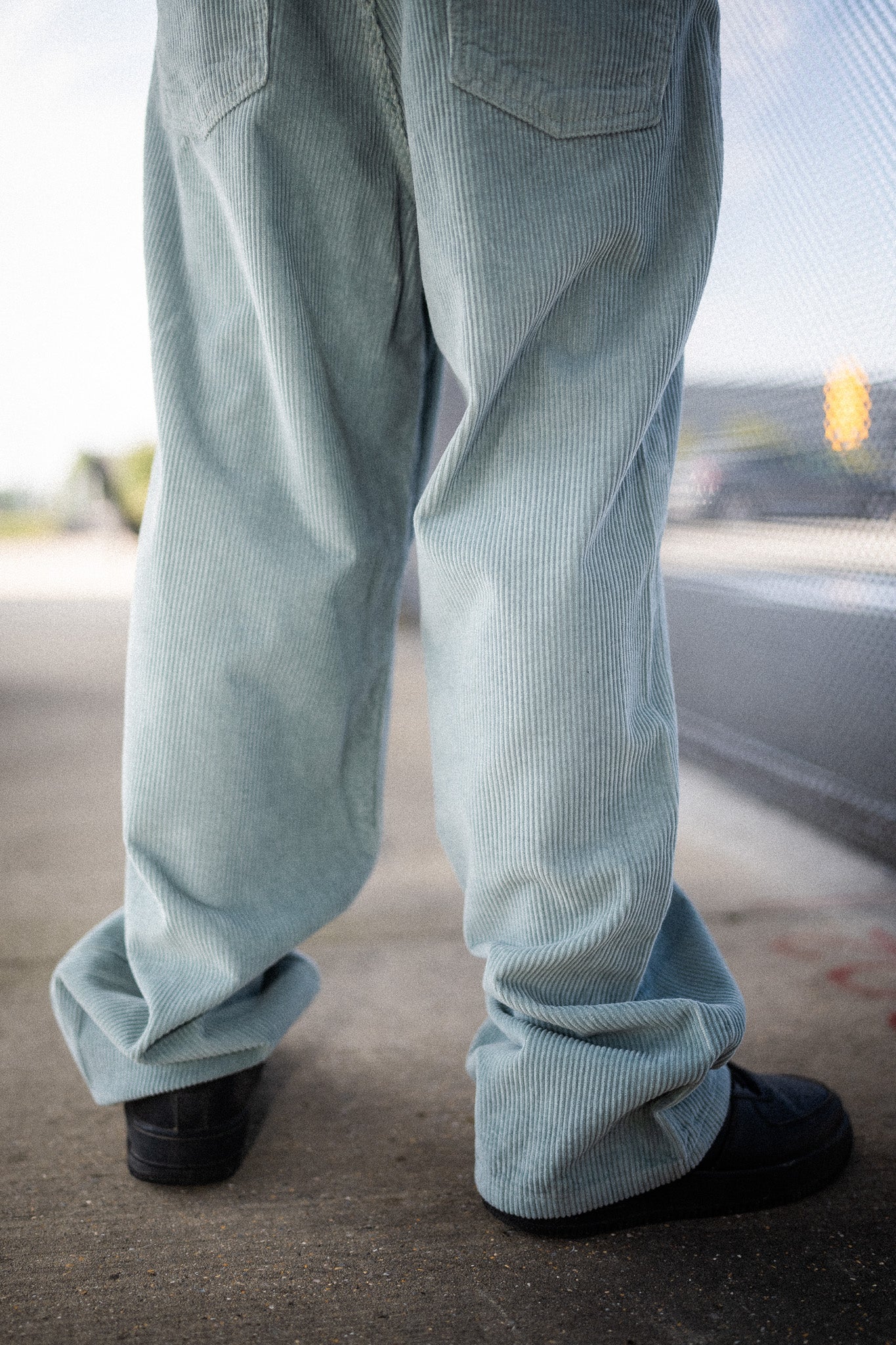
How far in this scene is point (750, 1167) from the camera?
668 millimetres

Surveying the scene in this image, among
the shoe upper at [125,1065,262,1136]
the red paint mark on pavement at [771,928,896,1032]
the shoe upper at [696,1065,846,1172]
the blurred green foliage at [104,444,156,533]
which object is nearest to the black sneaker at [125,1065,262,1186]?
the shoe upper at [125,1065,262,1136]

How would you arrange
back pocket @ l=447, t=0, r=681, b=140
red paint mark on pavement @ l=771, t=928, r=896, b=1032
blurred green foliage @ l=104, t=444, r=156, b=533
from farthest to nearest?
blurred green foliage @ l=104, t=444, r=156, b=533 → red paint mark on pavement @ l=771, t=928, r=896, b=1032 → back pocket @ l=447, t=0, r=681, b=140

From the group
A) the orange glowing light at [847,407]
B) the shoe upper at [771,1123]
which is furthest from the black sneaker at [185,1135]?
the orange glowing light at [847,407]

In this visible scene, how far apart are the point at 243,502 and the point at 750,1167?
59cm

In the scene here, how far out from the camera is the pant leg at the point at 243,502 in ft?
2.08

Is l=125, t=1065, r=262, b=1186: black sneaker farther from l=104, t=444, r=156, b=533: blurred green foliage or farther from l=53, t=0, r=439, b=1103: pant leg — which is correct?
l=104, t=444, r=156, b=533: blurred green foliage

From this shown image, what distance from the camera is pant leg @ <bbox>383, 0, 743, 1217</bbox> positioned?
1.86 feet

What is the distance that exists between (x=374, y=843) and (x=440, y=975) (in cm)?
37

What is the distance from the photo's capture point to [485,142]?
22.3 inches

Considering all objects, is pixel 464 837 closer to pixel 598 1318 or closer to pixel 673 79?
pixel 598 1318

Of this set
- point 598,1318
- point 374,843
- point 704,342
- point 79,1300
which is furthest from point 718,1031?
point 704,342

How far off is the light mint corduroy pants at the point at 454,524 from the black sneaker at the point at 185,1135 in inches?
0.7

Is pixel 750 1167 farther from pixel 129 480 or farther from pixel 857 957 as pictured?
pixel 129 480

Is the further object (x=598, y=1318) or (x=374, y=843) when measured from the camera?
(x=374, y=843)
